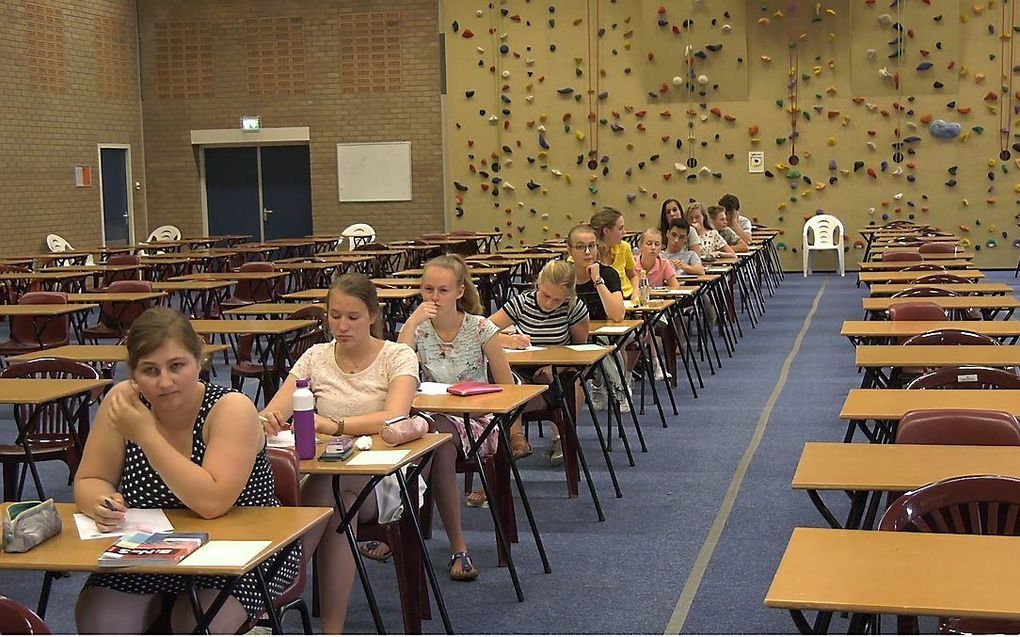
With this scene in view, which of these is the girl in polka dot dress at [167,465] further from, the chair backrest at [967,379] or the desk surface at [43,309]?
the desk surface at [43,309]

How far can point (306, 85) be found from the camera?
19156 millimetres

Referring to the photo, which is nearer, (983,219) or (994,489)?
(994,489)

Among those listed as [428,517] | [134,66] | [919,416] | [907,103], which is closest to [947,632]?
[919,416]

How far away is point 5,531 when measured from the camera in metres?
2.73

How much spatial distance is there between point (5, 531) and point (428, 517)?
241 cm

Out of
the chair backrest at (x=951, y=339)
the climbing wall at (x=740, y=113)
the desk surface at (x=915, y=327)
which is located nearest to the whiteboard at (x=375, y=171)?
the climbing wall at (x=740, y=113)

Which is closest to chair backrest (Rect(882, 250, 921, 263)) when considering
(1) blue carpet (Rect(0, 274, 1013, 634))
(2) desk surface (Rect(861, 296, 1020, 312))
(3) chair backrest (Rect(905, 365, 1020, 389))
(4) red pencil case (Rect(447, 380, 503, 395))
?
(1) blue carpet (Rect(0, 274, 1013, 634))

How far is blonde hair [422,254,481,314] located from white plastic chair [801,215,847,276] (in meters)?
13.0

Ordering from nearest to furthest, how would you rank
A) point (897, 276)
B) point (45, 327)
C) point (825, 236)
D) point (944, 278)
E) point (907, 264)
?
1. point (944, 278)
2. point (45, 327)
3. point (897, 276)
4. point (907, 264)
5. point (825, 236)

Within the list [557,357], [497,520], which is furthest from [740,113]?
[497,520]

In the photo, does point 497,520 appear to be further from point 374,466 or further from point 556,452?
point 556,452

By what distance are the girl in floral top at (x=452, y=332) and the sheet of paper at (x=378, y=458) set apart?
4.72 ft

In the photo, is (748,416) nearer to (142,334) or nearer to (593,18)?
(142,334)

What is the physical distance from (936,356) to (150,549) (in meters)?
3.55
